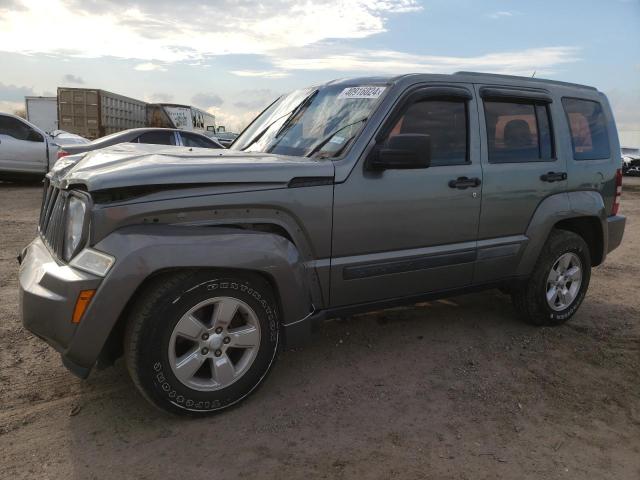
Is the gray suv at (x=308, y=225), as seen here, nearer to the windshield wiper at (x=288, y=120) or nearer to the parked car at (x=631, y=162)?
the windshield wiper at (x=288, y=120)

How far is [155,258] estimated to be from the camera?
8.57 feet

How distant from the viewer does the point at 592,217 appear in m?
4.57

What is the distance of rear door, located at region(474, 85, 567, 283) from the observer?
3879 mm

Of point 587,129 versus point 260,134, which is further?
point 587,129

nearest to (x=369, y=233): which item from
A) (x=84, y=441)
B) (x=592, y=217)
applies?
(x=84, y=441)

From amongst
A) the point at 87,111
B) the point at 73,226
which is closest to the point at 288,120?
the point at 73,226

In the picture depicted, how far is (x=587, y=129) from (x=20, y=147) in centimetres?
1256

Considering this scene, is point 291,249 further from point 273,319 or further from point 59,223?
point 59,223

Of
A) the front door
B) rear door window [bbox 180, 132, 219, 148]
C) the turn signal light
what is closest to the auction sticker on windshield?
the front door

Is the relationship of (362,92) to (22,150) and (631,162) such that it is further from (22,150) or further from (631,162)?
(631,162)

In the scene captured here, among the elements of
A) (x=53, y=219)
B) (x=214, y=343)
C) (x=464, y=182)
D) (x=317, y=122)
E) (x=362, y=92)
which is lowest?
(x=214, y=343)

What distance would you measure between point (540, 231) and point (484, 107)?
1.08 m

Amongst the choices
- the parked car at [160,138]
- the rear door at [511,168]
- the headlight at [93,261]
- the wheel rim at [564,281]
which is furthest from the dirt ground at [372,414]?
the parked car at [160,138]

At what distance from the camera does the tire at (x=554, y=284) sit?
433 cm
